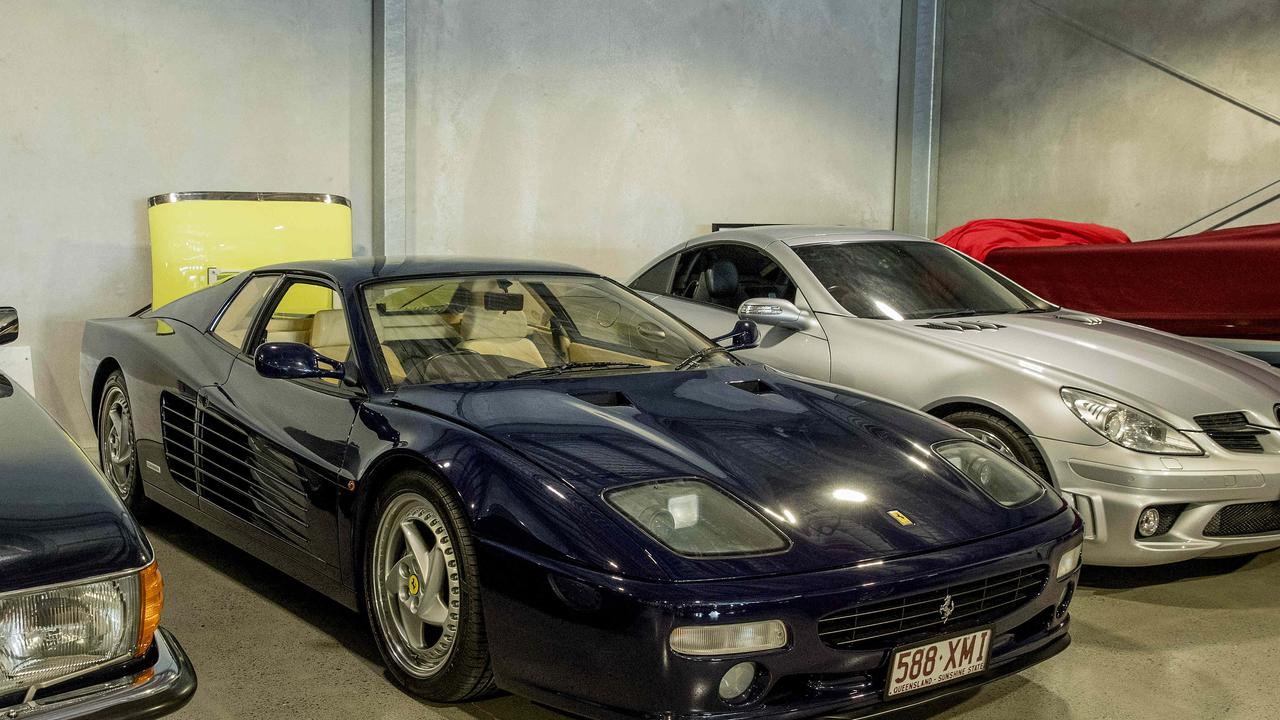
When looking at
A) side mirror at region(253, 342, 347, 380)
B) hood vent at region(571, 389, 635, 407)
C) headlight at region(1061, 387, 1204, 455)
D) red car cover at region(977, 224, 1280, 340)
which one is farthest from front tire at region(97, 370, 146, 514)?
red car cover at region(977, 224, 1280, 340)

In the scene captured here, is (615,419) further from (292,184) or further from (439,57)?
(439,57)

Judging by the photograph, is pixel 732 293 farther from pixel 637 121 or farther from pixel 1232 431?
pixel 637 121

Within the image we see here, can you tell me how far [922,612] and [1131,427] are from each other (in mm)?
1525

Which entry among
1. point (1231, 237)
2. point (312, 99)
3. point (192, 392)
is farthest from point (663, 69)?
point (192, 392)

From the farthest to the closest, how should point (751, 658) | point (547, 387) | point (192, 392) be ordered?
point (192, 392)
point (547, 387)
point (751, 658)

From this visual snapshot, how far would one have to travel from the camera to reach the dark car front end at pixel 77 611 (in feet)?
5.06

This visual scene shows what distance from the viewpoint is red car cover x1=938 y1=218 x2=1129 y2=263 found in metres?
6.00

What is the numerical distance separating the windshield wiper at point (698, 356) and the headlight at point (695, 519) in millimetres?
881

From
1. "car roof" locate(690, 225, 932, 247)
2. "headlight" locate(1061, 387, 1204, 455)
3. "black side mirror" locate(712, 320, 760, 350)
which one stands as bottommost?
"headlight" locate(1061, 387, 1204, 455)

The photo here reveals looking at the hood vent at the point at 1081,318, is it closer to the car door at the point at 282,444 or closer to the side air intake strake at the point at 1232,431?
the side air intake strake at the point at 1232,431

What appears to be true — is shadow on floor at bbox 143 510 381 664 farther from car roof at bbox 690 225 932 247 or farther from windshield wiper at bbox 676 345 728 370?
car roof at bbox 690 225 932 247

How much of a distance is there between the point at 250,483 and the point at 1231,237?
4.43 meters

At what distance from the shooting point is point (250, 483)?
3045mm

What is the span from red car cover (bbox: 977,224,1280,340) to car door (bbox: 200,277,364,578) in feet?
12.2
